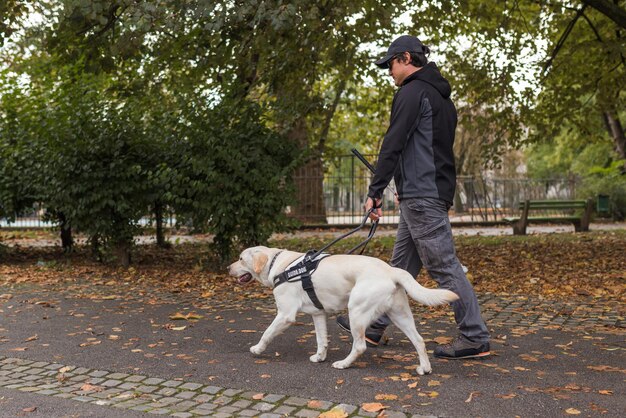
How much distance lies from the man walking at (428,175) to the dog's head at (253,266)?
93 centimetres

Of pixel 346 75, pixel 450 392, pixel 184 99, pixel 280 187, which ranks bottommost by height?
pixel 450 392

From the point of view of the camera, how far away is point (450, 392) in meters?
4.42

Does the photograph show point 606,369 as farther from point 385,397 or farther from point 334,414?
point 334,414

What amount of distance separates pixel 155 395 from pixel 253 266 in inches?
52.0

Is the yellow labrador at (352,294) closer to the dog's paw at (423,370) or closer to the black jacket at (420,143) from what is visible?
the dog's paw at (423,370)

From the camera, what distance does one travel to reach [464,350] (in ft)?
17.1

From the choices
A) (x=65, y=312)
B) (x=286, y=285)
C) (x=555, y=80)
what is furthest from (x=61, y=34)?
(x=555, y=80)

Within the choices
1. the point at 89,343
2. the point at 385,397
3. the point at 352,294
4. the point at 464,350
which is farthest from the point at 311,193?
the point at 385,397

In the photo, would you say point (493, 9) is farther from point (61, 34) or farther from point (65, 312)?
point (65, 312)

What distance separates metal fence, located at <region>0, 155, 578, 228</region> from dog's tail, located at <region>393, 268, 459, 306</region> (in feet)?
54.9

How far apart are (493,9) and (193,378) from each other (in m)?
14.1

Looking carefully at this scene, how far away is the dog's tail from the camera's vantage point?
15.3 feet

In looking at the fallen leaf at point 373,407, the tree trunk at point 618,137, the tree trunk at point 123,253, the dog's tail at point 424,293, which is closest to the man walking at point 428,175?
the dog's tail at point 424,293

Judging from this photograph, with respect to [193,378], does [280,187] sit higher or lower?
higher
